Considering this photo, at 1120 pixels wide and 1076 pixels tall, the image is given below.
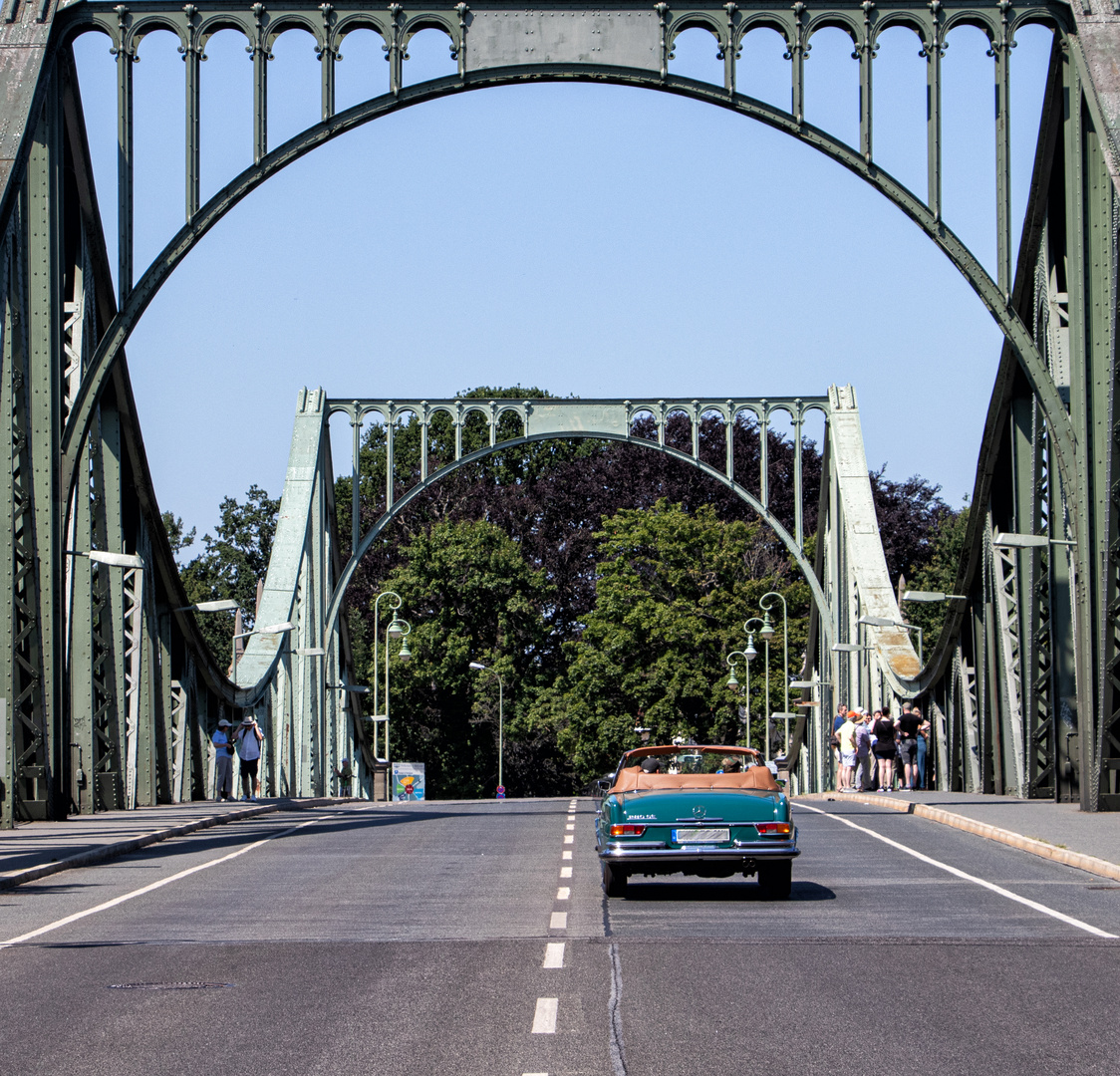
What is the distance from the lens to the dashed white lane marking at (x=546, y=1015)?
8766 mm

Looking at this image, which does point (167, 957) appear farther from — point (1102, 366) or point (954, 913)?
point (1102, 366)

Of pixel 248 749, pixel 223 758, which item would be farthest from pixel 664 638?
pixel 223 758

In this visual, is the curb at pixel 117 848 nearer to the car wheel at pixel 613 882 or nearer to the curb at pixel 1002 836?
the car wheel at pixel 613 882

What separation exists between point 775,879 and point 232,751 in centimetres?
2371

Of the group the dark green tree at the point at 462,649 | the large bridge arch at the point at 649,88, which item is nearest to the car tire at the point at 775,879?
the large bridge arch at the point at 649,88

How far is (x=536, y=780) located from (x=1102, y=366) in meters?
63.9

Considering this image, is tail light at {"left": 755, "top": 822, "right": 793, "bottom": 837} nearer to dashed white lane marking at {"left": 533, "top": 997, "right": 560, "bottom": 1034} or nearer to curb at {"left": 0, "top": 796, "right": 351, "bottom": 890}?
dashed white lane marking at {"left": 533, "top": 997, "right": 560, "bottom": 1034}

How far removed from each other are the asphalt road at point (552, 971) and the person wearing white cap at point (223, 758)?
18.1 metres

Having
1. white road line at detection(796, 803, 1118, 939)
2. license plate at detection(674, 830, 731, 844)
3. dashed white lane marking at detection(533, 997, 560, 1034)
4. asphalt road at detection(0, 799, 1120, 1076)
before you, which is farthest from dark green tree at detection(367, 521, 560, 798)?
dashed white lane marking at detection(533, 997, 560, 1034)

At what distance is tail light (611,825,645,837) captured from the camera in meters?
15.2

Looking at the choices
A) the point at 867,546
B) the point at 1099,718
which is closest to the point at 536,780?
the point at 867,546

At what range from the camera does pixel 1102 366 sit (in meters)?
23.3

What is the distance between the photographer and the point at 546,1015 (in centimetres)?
916

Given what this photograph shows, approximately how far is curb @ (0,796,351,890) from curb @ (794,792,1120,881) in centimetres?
983
